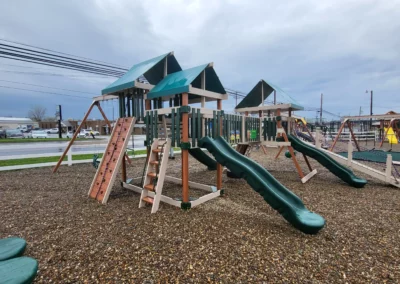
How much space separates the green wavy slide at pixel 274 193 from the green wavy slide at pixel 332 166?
10.3 ft

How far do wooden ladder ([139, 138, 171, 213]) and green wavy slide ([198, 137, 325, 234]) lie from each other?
0.78 m

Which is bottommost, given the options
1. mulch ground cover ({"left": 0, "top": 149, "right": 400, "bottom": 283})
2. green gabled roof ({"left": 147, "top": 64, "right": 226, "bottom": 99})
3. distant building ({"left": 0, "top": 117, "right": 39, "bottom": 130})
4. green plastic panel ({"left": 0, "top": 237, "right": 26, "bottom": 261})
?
mulch ground cover ({"left": 0, "top": 149, "right": 400, "bottom": 283})

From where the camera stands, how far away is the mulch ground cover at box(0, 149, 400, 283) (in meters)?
2.29

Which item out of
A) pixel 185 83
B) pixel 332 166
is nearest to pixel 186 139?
pixel 185 83

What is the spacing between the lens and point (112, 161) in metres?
4.96

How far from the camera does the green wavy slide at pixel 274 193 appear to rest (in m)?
3.17

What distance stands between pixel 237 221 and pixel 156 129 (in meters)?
2.66

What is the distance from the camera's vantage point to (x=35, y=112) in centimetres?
7869

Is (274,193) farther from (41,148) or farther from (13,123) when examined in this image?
(13,123)

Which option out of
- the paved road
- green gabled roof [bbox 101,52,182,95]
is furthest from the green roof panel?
the paved road

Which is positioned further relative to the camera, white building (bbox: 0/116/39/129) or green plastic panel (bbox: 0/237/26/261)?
white building (bbox: 0/116/39/129)

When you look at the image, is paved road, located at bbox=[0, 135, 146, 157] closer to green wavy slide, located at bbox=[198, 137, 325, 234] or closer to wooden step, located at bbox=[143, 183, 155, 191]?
wooden step, located at bbox=[143, 183, 155, 191]

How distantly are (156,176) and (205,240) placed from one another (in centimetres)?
179

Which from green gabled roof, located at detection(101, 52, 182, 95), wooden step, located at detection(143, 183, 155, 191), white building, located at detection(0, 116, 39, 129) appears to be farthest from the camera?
white building, located at detection(0, 116, 39, 129)
